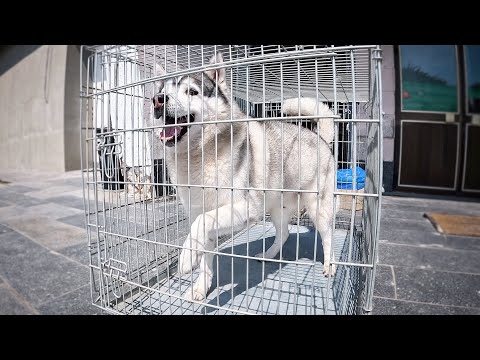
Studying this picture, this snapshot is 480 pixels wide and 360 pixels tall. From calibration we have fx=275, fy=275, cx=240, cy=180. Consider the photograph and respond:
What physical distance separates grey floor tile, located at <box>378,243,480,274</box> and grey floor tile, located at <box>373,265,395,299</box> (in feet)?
0.52

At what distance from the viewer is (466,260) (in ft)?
7.93

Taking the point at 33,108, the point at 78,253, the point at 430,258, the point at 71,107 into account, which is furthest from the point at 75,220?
the point at 33,108

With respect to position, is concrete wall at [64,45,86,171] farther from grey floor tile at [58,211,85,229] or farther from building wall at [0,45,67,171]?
grey floor tile at [58,211,85,229]

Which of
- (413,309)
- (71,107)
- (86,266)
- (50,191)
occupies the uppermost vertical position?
A: (71,107)

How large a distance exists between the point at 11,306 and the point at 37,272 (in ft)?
1.55

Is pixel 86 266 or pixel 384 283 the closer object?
pixel 384 283

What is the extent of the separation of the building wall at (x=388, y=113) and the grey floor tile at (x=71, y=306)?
5349mm

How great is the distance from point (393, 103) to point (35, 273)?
19.8ft

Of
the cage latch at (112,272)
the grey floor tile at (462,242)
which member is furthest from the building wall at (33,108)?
the grey floor tile at (462,242)

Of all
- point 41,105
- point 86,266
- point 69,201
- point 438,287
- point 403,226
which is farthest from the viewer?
point 41,105

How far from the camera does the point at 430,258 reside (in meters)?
2.46

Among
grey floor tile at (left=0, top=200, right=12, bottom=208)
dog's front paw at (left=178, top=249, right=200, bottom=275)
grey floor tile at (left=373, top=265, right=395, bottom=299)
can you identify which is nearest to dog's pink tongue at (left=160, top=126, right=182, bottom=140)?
dog's front paw at (left=178, top=249, right=200, bottom=275)

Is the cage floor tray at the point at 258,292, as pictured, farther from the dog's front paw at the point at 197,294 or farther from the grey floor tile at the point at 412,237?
the grey floor tile at the point at 412,237

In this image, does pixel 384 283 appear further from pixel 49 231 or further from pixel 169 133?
pixel 49 231
